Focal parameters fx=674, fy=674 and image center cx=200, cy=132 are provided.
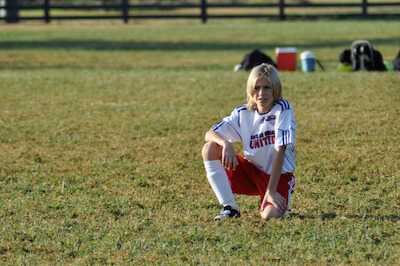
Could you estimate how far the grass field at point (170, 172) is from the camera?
14.8 ft

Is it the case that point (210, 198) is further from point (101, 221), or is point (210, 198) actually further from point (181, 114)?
point (181, 114)

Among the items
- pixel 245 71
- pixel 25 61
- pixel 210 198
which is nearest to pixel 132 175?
pixel 210 198

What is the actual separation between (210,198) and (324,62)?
9935 mm

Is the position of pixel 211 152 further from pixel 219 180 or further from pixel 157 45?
pixel 157 45

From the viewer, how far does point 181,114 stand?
904 cm

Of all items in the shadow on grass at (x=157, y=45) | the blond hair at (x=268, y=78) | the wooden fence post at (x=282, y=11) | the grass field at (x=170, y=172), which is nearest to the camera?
the grass field at (x=170, y=172)

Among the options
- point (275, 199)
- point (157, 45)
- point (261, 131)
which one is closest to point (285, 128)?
point (261, 131)

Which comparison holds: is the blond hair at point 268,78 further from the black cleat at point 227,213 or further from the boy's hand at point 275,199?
the black cleat at point 227,213

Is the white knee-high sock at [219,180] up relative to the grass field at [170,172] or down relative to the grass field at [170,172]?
up

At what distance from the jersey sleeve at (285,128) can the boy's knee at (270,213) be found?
1.56ft

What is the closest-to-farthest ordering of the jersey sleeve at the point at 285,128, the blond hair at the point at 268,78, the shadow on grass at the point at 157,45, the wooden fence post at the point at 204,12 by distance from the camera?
the jersey sleeve at the point at 285,128 → the blond hair at the point at 268,78 → the shadow on grass at the point at 157,45 → the wooden fence post at the point at 204,12

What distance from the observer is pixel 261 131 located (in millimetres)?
5012

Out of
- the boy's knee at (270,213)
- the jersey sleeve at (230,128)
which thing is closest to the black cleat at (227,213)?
the boy's knee at (270,213)

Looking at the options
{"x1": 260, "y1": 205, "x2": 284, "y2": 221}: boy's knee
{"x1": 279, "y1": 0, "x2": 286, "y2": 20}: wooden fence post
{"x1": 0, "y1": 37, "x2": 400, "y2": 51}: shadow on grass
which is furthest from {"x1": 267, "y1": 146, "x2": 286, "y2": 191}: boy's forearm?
{"x1": 279, "y1": 0, "x2": 286, "y2": 20}: wooden fence post
